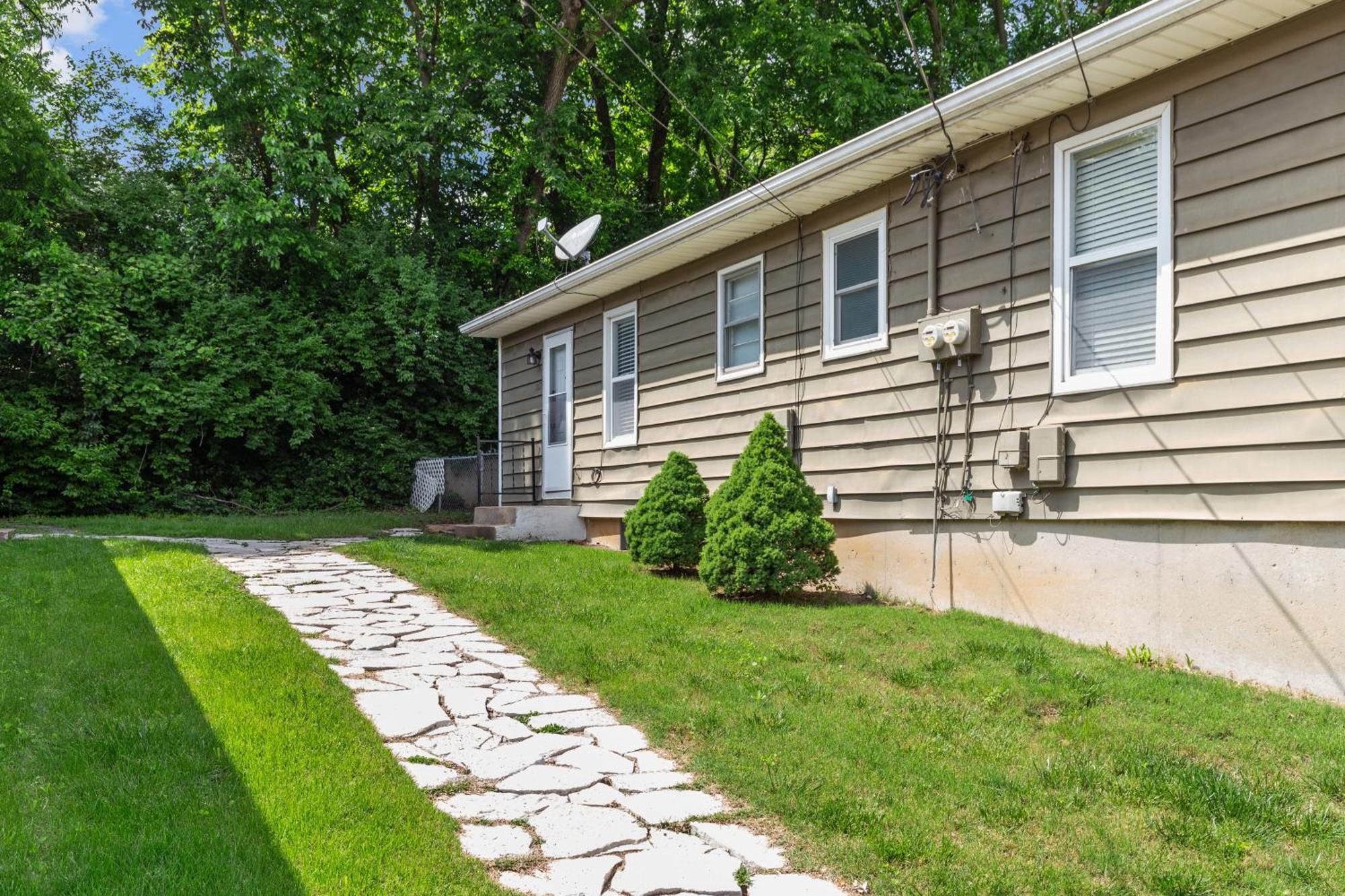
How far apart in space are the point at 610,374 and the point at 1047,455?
5774 mm

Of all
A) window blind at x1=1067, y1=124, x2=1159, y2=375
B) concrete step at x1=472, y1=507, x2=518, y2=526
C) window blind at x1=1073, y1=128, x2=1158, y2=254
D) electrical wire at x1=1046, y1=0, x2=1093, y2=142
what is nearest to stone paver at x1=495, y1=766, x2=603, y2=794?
window blind at x1=1067, y1=124, x2=1159, y2=375

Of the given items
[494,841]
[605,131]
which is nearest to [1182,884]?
[494,841]

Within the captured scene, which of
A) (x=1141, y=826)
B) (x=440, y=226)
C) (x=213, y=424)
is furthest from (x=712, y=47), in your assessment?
(x=1141, y=826)

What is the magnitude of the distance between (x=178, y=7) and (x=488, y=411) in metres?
7.84

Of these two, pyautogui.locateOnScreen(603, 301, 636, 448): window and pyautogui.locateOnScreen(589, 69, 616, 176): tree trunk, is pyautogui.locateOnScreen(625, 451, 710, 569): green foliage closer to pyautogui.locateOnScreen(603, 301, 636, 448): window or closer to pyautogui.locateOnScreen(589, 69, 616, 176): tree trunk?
pyautogui.locateOnScreen(603, 301, 636, 448): window

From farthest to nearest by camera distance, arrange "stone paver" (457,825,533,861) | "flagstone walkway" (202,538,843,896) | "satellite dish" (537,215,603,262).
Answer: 1. "satellite dish" (537,215,603,262)
2. "stone paver" (457,825,533,861)
3. "flagstone walkway" (202,538,843,896)

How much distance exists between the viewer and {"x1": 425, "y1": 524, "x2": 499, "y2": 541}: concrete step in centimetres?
1084

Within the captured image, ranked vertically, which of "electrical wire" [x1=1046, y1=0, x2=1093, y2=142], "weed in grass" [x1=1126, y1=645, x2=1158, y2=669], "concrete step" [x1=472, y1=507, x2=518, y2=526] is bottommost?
"weed in grass" [x1=1126, y1=645, x2=1158, y2=669]

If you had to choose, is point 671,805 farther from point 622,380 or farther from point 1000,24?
point 1000,24

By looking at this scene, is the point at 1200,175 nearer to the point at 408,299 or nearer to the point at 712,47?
the point at 408,299

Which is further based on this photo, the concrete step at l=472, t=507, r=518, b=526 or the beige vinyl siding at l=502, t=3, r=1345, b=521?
the concrete step at l=472, t=507, r=518, b=526

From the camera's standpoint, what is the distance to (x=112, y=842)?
8.57ft

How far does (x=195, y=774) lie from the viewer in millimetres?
3174

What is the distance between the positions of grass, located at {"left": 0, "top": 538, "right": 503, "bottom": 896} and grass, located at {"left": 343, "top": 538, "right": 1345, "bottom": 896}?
117 cm
